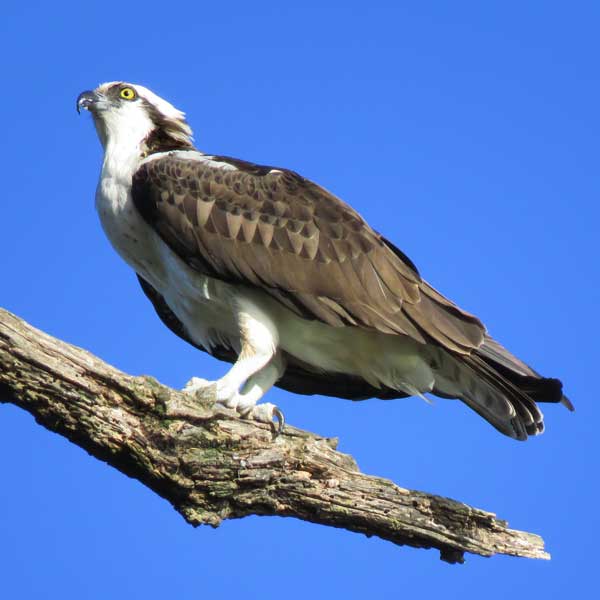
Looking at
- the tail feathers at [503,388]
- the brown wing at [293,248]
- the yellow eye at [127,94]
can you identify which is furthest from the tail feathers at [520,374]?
the yellow eye at [127,94]

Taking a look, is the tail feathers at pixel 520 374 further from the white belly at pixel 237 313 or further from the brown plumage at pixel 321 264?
the white belly at pixel 237 313

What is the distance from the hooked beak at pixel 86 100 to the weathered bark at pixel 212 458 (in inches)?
120

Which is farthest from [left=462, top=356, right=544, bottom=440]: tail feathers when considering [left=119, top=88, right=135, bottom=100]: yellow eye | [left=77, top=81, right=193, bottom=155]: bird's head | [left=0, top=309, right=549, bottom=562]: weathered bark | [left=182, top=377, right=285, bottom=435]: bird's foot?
[left=119, top=88, right=135, bottom=100]: yellow eye

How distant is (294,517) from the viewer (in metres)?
6.93

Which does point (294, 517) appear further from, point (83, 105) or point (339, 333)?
point (83, 105)

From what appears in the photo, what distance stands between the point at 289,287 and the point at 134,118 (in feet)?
6.70

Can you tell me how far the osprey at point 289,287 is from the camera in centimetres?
756

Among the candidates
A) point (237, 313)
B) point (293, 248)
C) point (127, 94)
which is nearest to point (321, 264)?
point (293, 248)

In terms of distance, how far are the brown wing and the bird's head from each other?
0.49 meters

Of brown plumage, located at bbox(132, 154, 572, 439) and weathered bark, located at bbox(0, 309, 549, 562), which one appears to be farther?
brown plumage, located at bbox(132, 154, 572, 439)

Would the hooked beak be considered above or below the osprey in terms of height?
above

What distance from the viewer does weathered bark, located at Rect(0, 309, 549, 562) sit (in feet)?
19.3

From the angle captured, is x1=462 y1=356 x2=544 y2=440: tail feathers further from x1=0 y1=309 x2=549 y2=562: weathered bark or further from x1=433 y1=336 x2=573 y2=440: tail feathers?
x1=0 y1=309 x2=549 y2=562: weathered bark

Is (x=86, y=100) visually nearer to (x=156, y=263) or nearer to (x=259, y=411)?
(x=156, y=263)
